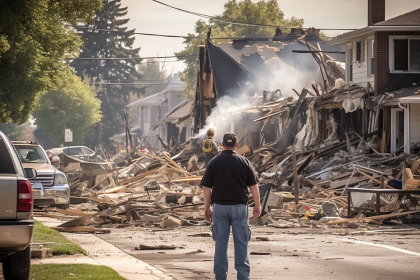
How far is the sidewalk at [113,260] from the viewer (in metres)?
9.26

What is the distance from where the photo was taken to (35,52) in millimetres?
24172

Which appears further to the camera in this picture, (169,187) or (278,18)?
(278,18)

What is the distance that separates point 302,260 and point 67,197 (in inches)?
382

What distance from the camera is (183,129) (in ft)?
222

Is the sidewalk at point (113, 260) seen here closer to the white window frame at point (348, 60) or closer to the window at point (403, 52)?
the window at point (403, 52)

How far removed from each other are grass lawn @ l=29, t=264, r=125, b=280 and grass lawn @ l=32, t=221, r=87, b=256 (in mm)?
1314

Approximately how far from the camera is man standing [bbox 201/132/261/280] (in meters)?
8.29

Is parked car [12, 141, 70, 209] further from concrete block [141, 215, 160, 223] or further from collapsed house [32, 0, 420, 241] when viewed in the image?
concrete block [141, 215, 160, 223]

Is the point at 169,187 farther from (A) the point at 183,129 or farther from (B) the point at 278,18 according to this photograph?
(B) the point at 278,18

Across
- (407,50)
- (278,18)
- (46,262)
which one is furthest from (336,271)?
(278,18)

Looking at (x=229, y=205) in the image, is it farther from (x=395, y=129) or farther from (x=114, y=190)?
(x=395, y=129)

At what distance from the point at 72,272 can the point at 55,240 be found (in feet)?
11.6

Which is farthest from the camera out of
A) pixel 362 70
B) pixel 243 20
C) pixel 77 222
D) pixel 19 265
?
pixel 243 20

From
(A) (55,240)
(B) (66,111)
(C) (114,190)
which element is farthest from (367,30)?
(B) (66,111)
